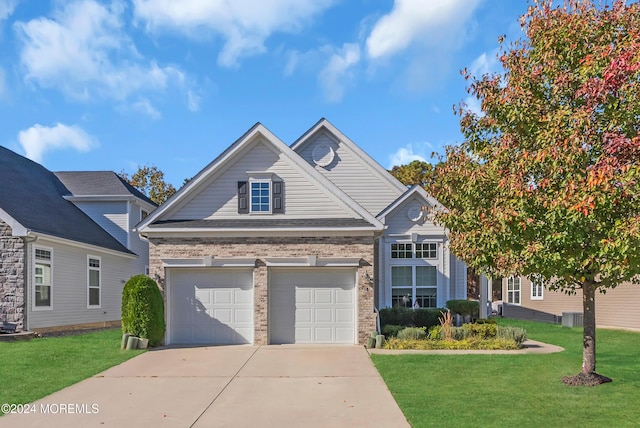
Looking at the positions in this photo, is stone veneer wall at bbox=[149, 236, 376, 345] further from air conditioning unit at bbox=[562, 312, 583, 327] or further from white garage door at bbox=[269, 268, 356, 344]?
air conditioning unit at bbox=[562, 312, 583, 327]

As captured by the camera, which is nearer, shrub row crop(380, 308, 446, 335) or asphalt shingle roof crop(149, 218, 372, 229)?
asphalt shingle roof crop(149, 218, 372, 229)

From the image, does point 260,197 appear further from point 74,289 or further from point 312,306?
point 74,289

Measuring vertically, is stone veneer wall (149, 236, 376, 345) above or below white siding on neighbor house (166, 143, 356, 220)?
below

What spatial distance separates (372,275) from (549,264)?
7.13 metres

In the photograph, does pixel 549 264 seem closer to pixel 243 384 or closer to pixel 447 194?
pixel 447 194

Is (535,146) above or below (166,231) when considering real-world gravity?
above

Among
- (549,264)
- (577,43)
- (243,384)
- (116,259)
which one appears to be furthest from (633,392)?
(116,259)

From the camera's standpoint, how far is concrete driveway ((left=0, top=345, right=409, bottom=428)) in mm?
7914

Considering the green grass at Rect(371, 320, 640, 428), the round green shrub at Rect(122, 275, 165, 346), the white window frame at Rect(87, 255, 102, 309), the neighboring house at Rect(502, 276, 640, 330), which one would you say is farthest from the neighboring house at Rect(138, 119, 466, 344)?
the white window frame at Rect(87, 255, 102, 309)

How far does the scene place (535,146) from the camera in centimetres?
980

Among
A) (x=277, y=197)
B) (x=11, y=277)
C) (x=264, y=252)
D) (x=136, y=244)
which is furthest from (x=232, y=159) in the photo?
(x=136, y=244)

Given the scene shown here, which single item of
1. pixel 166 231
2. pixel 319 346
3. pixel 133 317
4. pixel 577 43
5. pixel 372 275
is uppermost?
pixel 577 43

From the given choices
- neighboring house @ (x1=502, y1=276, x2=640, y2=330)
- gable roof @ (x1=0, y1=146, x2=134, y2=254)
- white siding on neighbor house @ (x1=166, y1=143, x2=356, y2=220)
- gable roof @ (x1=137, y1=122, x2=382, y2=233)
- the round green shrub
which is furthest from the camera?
neighboring house @ (x1=502, y1=276, x2=640, y2=330)

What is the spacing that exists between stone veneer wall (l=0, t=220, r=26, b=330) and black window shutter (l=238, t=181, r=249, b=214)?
25.5 ft
